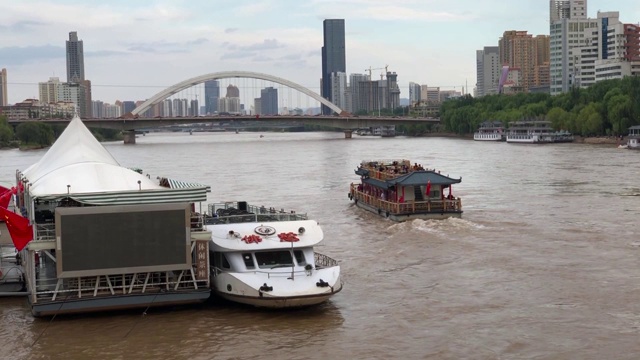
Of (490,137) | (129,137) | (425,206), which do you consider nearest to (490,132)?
(490,137)

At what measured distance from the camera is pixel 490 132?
10069cm

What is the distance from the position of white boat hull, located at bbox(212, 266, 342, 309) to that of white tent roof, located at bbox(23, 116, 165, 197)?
283 cm

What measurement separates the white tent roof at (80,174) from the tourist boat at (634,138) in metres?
55.4

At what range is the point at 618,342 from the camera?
14320 millimetres

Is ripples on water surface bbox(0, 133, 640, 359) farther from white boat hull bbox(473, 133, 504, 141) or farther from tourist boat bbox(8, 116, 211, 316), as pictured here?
white boat hull bbox(473, 133, 504, 141)

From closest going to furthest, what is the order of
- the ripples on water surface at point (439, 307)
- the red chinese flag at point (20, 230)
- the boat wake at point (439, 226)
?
the ripples on water surface at point (439, 307) → the red chinese flag at point (20, 230) → the boat wake at point (439, 226)

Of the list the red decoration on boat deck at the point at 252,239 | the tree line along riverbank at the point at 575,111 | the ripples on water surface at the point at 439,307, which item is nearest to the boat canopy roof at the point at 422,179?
the ripples on water surface at the point at 439,307

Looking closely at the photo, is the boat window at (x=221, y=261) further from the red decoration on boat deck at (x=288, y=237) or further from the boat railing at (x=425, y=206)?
the boat railing at (x=425, y=206)

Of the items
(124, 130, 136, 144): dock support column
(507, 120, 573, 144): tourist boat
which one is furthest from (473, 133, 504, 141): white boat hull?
(124, 130, 136, 144): dock support column

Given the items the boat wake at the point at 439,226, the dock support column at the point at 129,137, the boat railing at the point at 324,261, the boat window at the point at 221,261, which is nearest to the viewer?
the boat window at the point at 221,261

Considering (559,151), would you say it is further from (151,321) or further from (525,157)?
(151,321)

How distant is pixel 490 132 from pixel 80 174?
282 ft

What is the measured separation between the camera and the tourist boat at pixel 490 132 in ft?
321

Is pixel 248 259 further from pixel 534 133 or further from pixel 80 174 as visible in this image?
pixel 534 133
